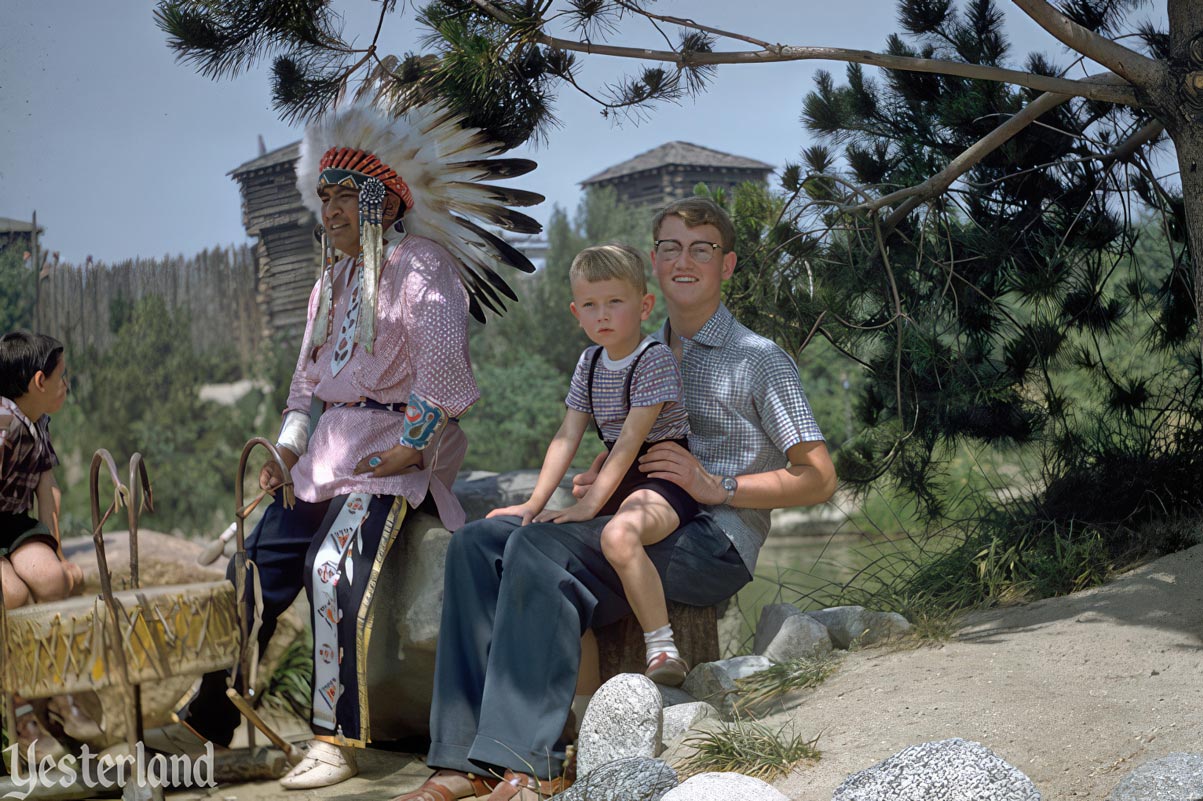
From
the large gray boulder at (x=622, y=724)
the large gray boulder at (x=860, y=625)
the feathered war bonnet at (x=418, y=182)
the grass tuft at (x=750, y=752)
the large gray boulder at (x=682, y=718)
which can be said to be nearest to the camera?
the grass tuft at (x=750, y=752)

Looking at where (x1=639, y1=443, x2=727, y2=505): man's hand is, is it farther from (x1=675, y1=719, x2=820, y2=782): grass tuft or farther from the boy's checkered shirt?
the boy's checkered shirt

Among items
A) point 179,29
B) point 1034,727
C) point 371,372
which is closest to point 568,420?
point 371,372

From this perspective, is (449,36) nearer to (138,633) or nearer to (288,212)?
(138,633)

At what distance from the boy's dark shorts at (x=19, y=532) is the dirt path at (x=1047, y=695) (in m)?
2.14

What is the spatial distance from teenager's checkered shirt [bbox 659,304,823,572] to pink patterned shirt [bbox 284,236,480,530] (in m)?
0.70

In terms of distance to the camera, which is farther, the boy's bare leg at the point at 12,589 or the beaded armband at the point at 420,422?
the beaded armband at the point at 420,422

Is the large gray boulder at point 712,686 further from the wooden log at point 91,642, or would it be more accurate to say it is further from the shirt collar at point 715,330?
the wooden log at point 91,642

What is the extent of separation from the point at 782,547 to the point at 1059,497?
22.1 feet

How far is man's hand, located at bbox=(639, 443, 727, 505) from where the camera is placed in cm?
300

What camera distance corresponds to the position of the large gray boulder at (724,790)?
2.18 meters

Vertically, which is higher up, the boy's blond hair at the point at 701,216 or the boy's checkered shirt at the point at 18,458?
the boy's blond hair at the point at 701,216

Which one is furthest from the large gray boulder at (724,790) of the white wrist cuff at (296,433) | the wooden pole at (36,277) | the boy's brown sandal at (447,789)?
the wooden pole at (36,277)

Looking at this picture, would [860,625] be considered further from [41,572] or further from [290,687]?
[41,572]

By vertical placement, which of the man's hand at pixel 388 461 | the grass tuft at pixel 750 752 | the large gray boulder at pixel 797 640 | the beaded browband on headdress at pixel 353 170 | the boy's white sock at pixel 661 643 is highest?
the beaded browband on headdress at pixel 353 170
